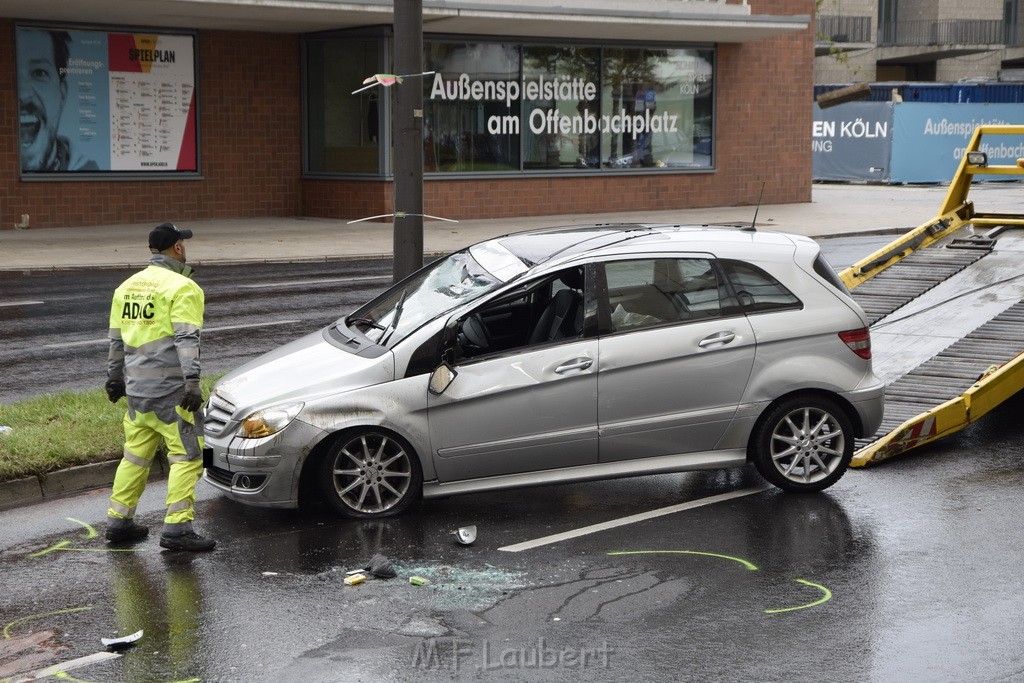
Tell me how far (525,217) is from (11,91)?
35.0ft

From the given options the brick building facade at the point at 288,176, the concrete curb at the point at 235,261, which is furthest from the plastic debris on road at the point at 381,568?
the brick building facade at the point at 288,176

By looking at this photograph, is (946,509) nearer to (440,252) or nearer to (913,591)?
(913,591)

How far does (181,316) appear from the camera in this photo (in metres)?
6.70

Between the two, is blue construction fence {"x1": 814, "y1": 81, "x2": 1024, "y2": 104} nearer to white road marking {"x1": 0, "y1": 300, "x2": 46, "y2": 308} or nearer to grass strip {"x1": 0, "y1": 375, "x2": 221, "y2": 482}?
white road marking {"x1": 0, "y1": 300, "x2": 46, "y2": 308}

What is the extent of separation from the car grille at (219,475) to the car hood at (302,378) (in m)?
0.37

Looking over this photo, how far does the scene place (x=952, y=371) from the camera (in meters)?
9.41

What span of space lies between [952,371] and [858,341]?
182 cm

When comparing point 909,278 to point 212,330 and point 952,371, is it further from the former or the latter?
point 212,330

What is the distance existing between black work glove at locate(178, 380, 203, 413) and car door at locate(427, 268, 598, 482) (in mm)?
1305

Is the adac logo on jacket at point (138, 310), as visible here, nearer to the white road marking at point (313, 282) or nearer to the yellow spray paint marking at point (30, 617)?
the yellow spray paint marking at point (30, 617)

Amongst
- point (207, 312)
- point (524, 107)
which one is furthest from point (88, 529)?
point (524, 107)

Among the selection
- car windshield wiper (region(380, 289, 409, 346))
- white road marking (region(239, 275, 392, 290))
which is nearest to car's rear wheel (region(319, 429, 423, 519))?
car windshield wiper (region(380, 289, 409, 346))

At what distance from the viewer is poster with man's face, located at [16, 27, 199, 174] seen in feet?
80.3

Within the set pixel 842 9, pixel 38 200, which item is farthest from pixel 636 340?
pixel 842 9
